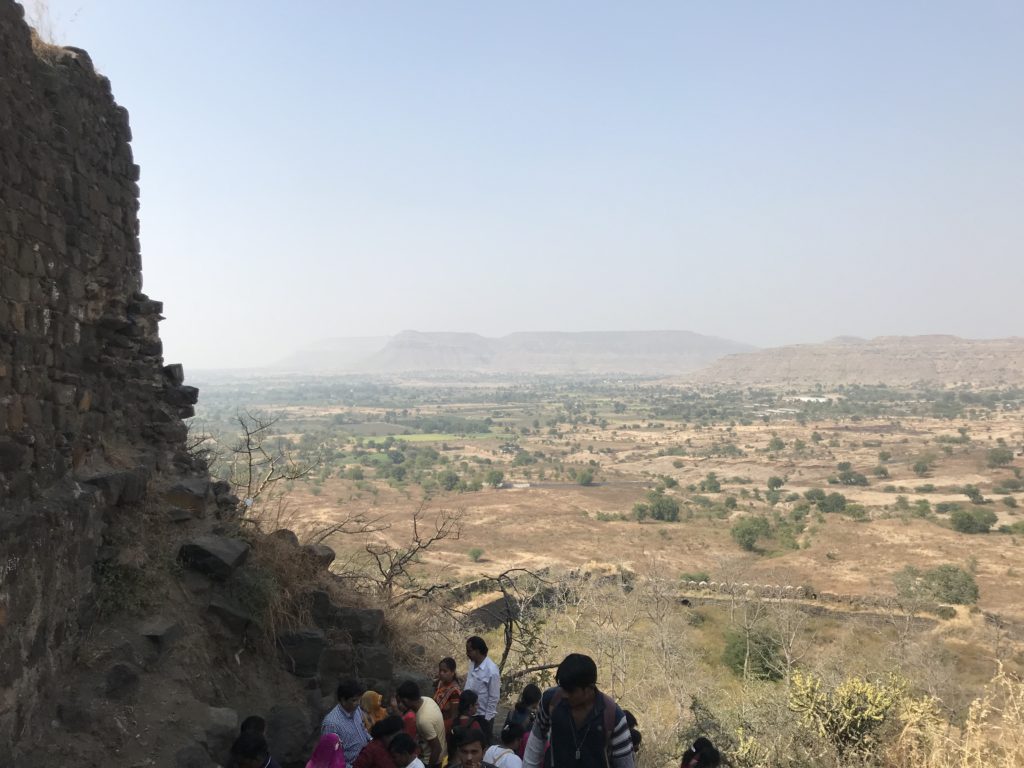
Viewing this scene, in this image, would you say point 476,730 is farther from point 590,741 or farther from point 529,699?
point 529,699

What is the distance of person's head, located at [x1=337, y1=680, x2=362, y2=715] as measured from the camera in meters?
5.30

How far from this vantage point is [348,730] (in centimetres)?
532

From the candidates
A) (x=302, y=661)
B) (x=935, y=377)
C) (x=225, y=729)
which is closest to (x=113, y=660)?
(x=225, y=729)

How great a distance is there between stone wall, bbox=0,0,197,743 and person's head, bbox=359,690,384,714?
212cm

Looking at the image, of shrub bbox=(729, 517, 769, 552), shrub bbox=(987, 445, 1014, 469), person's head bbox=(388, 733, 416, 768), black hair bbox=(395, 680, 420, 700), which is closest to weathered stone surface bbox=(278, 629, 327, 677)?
black hair bbox=(395, 680, 420, 700)

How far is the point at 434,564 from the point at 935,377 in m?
202

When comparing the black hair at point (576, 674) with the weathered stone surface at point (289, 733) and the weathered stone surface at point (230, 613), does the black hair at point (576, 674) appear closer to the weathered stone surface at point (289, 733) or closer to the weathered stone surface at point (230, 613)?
the weathered stone surface at point (289, 733)

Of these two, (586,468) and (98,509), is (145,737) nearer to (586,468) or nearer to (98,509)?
(98,509)

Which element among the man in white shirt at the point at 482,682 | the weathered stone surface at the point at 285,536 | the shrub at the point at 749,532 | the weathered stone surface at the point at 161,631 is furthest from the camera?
the shrub at the point at 749,532

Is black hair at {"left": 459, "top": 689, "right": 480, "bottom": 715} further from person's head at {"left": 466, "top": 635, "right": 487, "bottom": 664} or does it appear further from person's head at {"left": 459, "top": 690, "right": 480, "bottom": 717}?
person's head at {"left": 466, "top": 635, "right": 487, "bottom": 664}

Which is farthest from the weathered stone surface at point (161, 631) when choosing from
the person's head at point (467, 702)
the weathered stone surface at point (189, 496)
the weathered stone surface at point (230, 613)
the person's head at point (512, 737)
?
the person's head at point (512, 737)

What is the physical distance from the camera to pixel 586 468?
248 ft

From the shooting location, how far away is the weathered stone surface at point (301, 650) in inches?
246

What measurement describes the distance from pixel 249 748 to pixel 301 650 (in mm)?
2112
